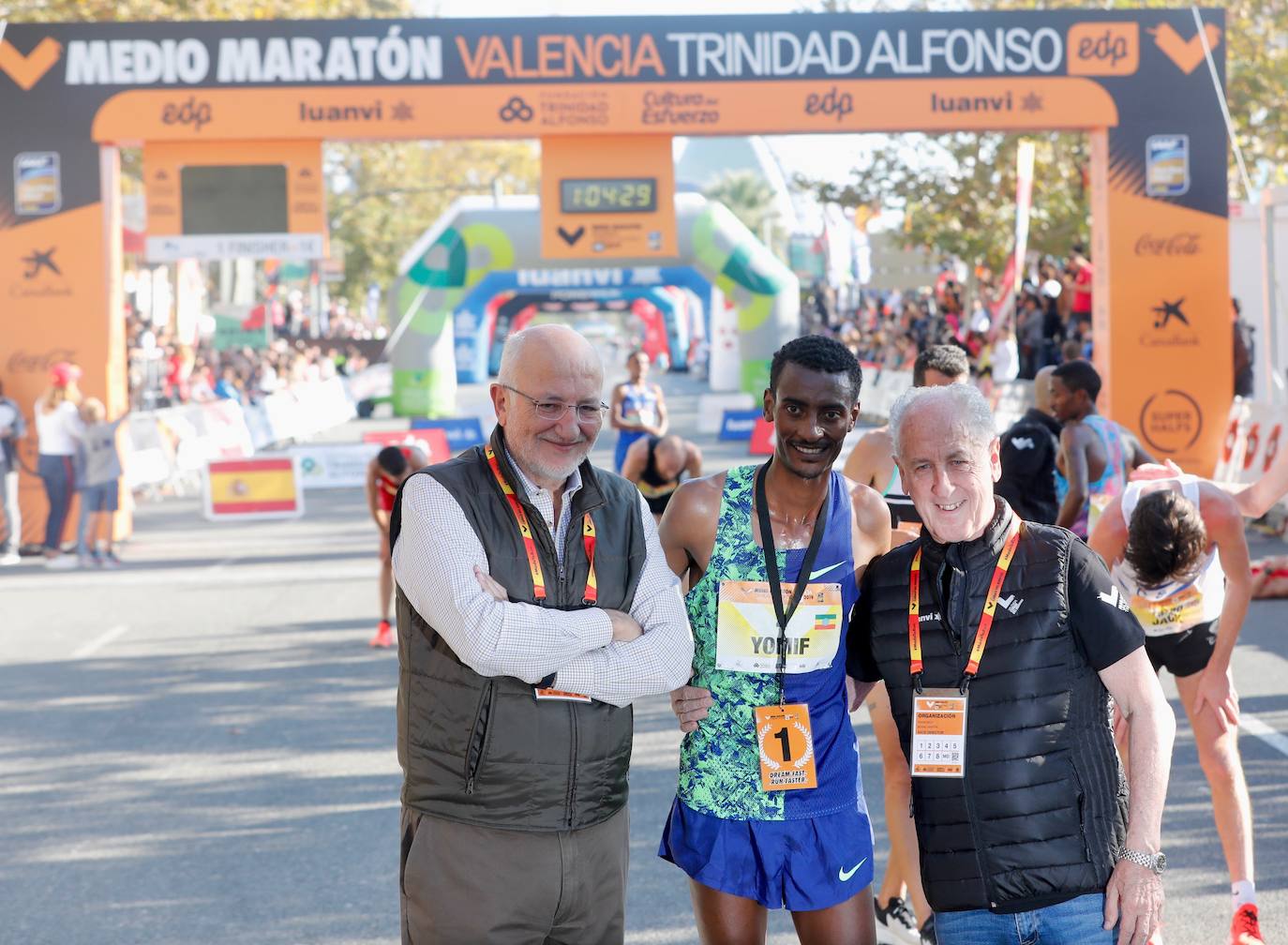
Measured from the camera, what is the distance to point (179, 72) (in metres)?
15.6

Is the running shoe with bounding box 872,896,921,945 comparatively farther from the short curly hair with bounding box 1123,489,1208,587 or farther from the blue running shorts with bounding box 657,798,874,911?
the blue running shorts with bounding box 657,798,874,911

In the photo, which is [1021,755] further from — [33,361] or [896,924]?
[33,361]

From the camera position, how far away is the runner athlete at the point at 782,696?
3486 millimetres

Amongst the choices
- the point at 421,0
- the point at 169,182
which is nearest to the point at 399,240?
the point at 421,0

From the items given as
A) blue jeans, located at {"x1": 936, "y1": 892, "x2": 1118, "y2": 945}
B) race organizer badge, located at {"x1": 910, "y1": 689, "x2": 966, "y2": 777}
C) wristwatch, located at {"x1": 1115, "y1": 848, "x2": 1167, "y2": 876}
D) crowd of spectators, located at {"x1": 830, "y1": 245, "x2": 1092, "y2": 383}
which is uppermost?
crowd of spectators, located at {"x1": 830, "y1": 245, "x2": 1092, "y2": 383}

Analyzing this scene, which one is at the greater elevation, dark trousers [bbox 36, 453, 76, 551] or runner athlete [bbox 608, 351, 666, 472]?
runner athlete [bbox 608, 351, 666, 472]

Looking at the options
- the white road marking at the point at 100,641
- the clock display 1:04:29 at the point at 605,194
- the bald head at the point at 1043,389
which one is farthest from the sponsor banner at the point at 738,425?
the bald head at the point at 1043,389

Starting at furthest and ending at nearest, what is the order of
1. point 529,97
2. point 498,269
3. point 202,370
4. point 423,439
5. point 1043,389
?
point 202,370
point 498,269
point 423,439
point 529,97
point 1043,389

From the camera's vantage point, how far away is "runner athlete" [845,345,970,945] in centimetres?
449

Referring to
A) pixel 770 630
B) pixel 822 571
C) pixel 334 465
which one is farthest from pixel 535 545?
pixel 334 465

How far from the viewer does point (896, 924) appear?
196 inches

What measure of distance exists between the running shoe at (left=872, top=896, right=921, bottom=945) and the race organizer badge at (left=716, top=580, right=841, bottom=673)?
1697 millimetres

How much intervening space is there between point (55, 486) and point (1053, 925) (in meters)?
13.8

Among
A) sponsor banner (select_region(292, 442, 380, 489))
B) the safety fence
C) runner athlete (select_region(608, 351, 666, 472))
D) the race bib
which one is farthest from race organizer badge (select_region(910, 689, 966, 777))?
sponsor banner (select_region(292, 442, 380, 489))
